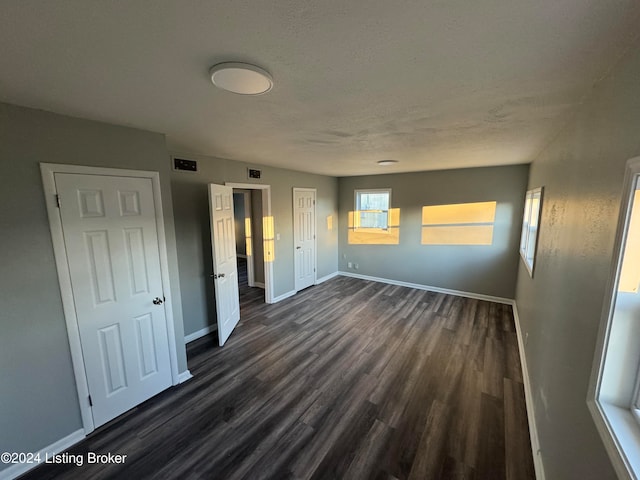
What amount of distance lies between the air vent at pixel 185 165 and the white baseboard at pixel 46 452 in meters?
2.62

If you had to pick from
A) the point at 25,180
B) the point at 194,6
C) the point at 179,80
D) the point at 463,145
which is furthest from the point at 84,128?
the point at 463,145

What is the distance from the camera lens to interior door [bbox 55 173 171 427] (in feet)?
6.26

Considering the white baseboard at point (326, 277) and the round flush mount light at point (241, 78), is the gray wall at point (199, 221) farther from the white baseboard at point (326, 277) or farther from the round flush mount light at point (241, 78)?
the round flush mount light at point (241, 78)

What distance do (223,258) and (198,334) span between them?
115 centimetres

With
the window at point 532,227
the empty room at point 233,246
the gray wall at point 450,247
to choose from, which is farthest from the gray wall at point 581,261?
the gray wall at point 450,247

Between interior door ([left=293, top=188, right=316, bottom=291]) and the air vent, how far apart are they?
1.95m

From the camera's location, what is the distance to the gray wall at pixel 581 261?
100cm

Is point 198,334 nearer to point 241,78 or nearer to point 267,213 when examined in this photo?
point 267,213

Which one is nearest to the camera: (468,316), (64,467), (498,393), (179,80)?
(179,80)

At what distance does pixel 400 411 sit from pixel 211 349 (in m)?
2.29

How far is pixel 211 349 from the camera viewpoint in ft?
10.5

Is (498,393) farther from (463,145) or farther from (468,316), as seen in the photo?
(463,145)

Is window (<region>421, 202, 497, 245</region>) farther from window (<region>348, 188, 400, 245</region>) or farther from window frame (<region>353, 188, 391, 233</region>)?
window frame (<region>353, 188, 391, 233</region>)

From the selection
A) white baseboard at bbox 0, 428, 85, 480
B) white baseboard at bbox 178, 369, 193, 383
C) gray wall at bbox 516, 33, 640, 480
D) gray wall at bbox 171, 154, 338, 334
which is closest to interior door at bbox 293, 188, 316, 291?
gray wall at bbox 171, 154, 338, 334
